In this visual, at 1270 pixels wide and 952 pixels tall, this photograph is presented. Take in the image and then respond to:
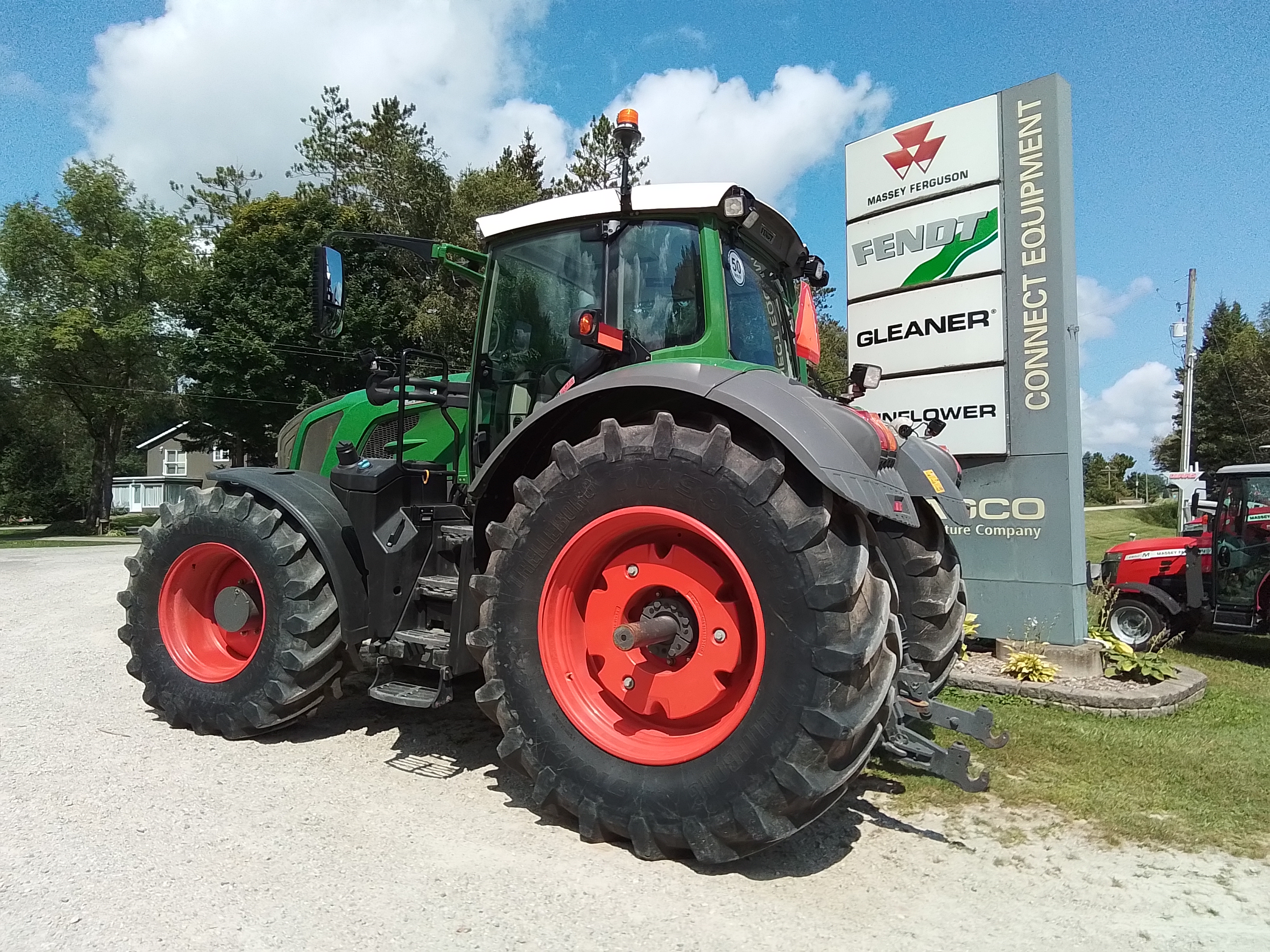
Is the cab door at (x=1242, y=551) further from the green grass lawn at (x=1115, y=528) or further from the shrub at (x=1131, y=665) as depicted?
the green grass lawn at (x=1115, y=528)

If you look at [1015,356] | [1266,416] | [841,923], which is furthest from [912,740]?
[1266,416]

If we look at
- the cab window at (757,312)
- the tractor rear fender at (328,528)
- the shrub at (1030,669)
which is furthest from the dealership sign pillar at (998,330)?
the tractor rear fender at (328,528)

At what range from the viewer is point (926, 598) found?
13.5ft

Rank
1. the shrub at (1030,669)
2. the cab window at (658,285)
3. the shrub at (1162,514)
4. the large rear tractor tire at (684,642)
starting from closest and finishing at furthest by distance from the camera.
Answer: the large rear tractor tire at (684,642) < the cab window at (658,285) < the shrub at (1030,669) < the shrub at (1162,514)

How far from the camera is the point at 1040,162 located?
6273mm

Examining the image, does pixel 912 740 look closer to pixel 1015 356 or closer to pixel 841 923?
pixel 841 923

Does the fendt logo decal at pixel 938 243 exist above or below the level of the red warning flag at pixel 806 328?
above

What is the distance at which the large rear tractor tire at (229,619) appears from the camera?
400cm

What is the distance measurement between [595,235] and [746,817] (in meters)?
2.59

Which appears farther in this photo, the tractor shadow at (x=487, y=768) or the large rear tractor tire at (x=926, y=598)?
the large rear tractor tire at (x=926, y=598)

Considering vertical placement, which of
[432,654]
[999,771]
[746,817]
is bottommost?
[999,771]

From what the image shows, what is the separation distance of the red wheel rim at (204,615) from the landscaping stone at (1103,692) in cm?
470

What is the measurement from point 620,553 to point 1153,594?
7999 millimetres

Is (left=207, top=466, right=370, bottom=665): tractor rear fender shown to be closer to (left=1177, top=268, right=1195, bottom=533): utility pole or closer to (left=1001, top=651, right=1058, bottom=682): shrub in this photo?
(left=1001, top=651, right=1058, bottom=682): shrub
